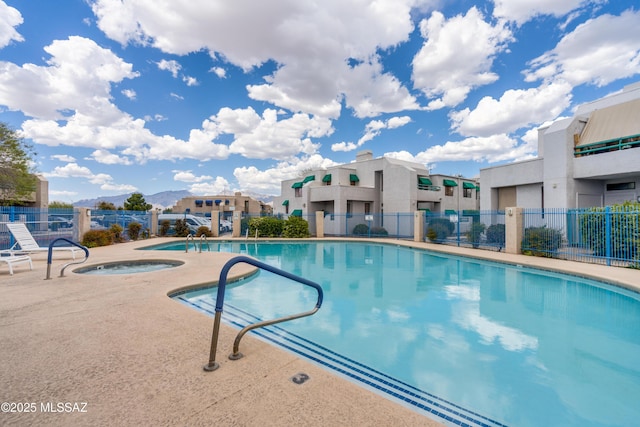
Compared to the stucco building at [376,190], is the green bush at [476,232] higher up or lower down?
lower down

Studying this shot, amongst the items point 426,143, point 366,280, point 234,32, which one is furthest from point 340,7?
point 426,143

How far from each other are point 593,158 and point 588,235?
16.8 feet

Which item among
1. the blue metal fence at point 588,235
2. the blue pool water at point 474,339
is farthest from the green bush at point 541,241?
the blue pool water at point 474,339

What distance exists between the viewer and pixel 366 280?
10164mm

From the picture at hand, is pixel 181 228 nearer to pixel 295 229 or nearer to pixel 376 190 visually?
pixel 295 229

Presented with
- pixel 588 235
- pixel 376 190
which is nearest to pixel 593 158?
pixel 588 235

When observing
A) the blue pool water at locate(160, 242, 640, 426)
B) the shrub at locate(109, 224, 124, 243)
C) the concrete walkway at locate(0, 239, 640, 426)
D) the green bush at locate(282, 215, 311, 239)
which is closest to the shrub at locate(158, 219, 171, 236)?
the shrub at locate(109, 224, 124, 243)

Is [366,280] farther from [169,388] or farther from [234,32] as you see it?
[234,32]

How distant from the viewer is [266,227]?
23.6 m

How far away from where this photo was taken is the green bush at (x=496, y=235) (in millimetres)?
16703

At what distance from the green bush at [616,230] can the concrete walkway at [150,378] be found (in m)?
13.9

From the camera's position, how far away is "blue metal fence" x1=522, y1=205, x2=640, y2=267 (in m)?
11.0

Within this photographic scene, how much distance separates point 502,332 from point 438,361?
2201mm

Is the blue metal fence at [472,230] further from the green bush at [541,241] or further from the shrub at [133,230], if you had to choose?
the shrub at [133,230]
